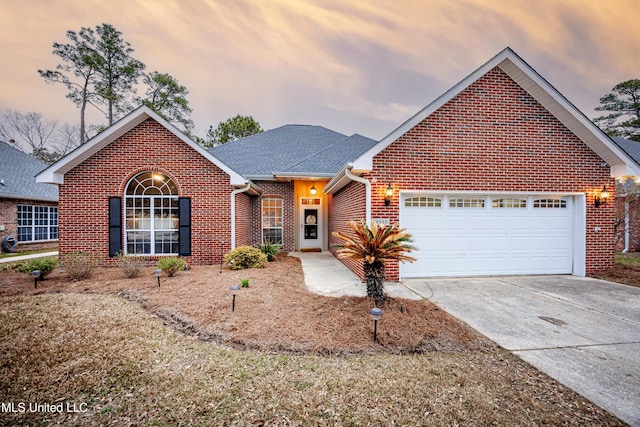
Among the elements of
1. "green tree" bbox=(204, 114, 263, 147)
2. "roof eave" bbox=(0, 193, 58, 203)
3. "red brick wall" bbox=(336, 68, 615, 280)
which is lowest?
"roof eave" bbox=(0, 193, 58, 203)

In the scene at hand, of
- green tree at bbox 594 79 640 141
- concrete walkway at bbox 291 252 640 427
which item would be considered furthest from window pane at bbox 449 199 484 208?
green tree at bbox 594 79 640 141

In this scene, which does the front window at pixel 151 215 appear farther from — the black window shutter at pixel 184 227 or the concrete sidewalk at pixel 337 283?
the concrete sidewalk at pixel 337 283

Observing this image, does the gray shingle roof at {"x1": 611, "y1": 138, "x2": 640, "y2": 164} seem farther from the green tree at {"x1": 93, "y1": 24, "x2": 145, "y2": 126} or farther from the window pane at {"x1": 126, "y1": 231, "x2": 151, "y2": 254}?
the green tree at {"x1": 93, "y1": 24, "x2": 145, "y2": 126}

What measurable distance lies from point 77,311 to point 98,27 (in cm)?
2443

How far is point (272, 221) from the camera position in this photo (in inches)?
454

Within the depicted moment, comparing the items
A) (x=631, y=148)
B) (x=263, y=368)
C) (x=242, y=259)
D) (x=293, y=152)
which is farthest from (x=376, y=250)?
(x=631, y=148)

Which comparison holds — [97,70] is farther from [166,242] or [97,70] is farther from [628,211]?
[628,211]

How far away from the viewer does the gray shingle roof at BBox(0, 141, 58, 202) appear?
11875 mm

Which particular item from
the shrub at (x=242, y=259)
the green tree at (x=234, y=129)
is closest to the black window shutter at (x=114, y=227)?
the shrub at (x=242, y=259)

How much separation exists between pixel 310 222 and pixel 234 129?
17.7 meters

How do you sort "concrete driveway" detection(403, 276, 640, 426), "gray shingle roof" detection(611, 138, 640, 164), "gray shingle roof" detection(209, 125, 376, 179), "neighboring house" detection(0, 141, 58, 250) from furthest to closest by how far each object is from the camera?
1. "gray shingle roof" detection(611, 138, 640, 164)
2. "neighboring house" detection(0, 141, 58, 250)
3. "gray shingle roof" detection(209, 125, 376, 179)
4. "concrete driveway" detection(403, 276, 640, 426)

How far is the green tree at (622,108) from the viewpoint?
21.2 metres

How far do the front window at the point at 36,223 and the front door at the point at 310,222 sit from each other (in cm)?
1373

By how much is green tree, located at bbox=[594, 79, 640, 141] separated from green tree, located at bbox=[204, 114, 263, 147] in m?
31.4
